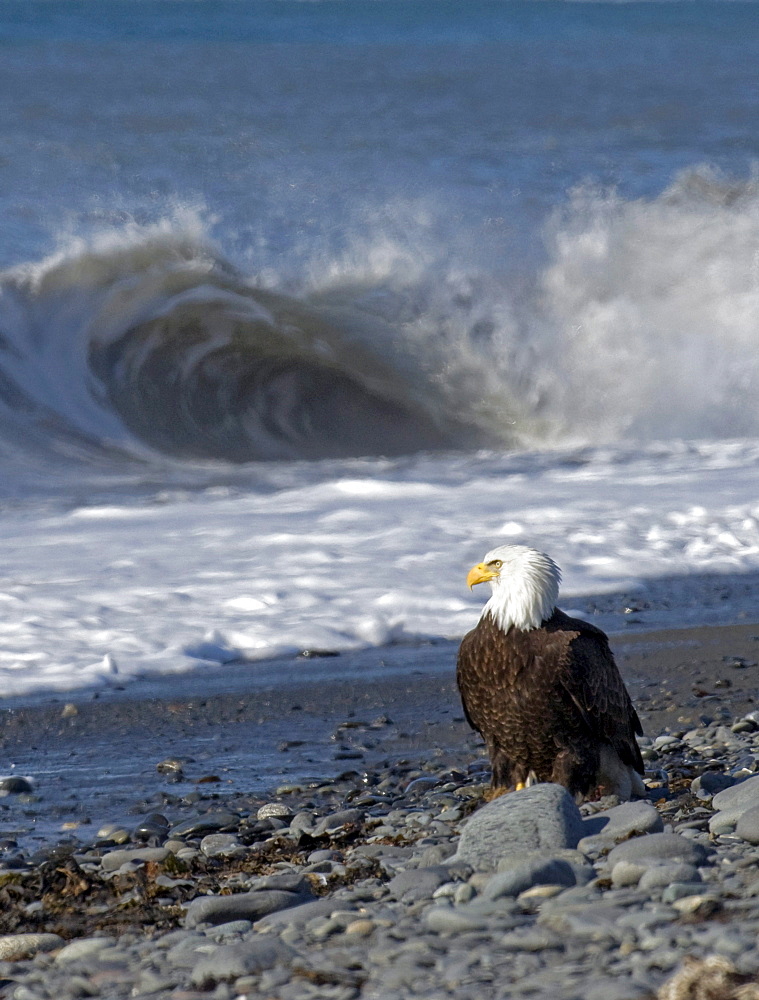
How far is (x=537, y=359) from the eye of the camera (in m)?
17.5

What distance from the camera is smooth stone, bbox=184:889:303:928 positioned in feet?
10.5

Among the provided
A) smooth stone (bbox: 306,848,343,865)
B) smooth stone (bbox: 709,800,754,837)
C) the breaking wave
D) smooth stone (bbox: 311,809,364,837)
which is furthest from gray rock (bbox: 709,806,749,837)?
the breaking wave

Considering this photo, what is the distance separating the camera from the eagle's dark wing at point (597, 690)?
4160mm

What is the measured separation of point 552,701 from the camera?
13.7 feet

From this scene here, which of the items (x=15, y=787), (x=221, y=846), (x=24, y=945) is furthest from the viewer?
(x=15, y=787)

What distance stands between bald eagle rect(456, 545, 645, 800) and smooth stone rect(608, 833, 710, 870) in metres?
0.88

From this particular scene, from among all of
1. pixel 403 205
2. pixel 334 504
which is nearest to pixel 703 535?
pixel 334 504

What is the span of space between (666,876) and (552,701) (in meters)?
1.16

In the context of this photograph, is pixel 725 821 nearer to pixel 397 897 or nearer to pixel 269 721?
pixel 397 897

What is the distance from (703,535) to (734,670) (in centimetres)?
317

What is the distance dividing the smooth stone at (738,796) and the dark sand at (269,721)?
1297 millimetres

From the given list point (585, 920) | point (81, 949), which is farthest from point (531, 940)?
point (81, 949)

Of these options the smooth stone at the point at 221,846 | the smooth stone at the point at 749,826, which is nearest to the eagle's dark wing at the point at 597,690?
the smooth stone at the point at 749,826

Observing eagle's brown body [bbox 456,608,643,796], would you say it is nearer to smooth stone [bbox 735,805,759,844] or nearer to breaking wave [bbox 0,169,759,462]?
smooth stone [bbox 735,805,759,844]
